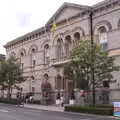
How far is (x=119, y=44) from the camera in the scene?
3450 centimetres

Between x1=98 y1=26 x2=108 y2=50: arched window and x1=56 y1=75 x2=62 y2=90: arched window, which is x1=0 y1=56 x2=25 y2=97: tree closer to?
x1=56 y1=75 x2=62 y2=90: arched window

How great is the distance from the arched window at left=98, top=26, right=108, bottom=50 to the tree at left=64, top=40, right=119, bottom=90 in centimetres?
524

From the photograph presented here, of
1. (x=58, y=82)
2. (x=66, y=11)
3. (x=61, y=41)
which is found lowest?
(x=58, y=82)

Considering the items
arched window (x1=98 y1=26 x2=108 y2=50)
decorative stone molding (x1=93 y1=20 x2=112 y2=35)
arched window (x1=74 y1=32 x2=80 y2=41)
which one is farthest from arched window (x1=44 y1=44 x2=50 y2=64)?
arched window (x1=98 y1=26 x2=108 y2=50)

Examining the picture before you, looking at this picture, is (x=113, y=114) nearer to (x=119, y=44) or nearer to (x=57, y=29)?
(x=119, y=44)

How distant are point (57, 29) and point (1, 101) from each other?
14366mm

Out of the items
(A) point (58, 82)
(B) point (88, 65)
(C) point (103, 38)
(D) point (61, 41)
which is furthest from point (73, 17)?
(B) point (88, 65)

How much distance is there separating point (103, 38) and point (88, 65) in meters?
7.32

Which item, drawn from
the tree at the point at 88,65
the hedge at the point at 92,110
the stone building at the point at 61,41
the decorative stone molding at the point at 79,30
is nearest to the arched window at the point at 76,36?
the stone building at the point at 61,41

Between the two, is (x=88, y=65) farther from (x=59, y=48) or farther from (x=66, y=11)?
(x=66, y=11)

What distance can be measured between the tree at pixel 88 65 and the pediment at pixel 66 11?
9.68 m

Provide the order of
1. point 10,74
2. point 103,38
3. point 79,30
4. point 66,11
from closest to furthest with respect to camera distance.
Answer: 1. point 103,38
2. point 79,30
3. point 66,11
4. point 10,74

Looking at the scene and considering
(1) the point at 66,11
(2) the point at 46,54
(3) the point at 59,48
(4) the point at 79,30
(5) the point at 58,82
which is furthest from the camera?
(2) the point at 46,54

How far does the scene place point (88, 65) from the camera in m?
31.2
